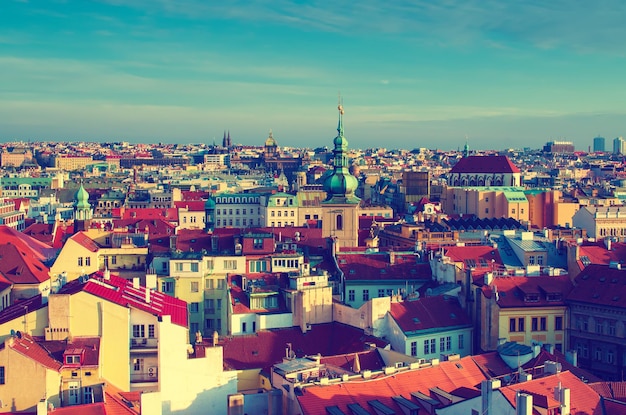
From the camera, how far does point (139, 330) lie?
48.6 m

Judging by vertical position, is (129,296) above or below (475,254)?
above

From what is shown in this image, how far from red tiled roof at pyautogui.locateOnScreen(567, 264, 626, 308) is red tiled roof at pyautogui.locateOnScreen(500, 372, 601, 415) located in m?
16.5

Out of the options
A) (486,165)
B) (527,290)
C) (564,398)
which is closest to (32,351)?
(564,398)

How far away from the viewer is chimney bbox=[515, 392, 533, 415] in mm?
35312

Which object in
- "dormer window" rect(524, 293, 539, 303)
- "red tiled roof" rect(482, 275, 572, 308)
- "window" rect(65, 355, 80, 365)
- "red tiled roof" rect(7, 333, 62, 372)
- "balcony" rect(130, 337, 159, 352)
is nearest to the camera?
"red tiled roof" rect(7, 333, 62, 372)

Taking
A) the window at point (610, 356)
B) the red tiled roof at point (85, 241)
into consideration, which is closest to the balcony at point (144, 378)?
the window at point (610, 356)

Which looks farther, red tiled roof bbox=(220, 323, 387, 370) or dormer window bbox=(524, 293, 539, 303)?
dormer window bbox=(524, 293, 539, 303)

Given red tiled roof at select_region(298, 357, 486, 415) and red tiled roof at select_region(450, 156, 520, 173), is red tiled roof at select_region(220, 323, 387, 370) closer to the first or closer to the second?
red tiled roof at select_region(298, 357, 486, 415)

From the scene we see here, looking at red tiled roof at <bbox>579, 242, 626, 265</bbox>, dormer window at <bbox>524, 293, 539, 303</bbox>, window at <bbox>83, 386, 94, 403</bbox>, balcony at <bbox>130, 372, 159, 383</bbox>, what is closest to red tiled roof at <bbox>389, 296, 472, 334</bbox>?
dormer window at <bbox>524, 293, 539, 303</bbox>

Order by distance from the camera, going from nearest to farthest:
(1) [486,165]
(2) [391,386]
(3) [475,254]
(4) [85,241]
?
(2) [391,386] < (3) [475,254] < (4) [85,241] < (1) [486,165]

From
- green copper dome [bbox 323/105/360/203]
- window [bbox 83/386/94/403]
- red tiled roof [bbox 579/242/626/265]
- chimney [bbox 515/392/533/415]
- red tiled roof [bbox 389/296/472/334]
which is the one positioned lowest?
window [bbox 83/386/94/403]

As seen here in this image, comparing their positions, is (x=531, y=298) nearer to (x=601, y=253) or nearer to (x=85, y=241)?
(x=601, y=253)

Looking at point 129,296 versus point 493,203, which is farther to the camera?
point 493,203

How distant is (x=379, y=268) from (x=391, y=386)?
1118 inches
